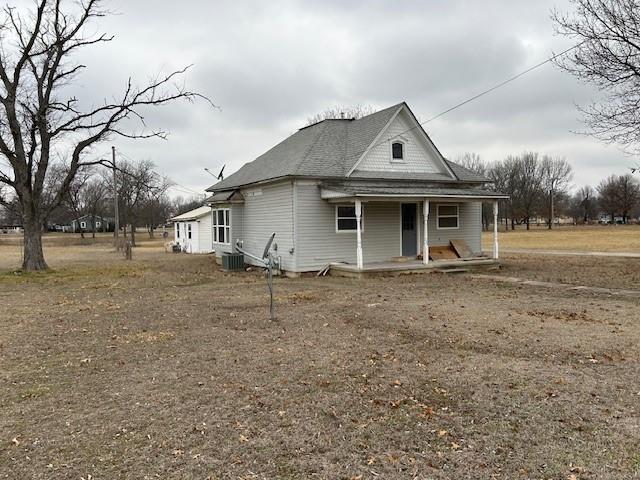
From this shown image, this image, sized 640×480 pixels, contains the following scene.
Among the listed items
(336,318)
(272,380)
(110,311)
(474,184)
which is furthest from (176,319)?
(474,184)

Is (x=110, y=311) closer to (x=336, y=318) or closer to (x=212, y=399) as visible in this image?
(x=336, y=318)

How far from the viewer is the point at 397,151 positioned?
19.3m

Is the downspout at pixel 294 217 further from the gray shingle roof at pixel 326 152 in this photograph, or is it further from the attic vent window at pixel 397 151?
the attic vent window at pixel 397 151

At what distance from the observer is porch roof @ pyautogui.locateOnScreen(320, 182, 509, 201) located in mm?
16172

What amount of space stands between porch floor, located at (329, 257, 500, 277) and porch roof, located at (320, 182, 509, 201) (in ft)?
7.67

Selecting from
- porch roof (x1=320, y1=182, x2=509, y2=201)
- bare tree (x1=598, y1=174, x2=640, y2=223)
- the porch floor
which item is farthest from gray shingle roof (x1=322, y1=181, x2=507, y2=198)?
bare tree (x1=598, y1=174, x2=640, y2=223)

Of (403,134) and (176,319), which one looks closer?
(176,319)

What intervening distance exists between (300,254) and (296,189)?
2271 mm

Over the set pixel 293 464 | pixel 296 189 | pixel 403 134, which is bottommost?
pixel 293 464

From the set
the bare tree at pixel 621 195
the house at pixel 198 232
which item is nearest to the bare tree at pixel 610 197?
the bare tree at pixel 621 195

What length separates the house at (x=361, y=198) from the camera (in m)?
17.2

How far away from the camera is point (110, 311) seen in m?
10.8

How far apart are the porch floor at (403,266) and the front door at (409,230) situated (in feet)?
3.26

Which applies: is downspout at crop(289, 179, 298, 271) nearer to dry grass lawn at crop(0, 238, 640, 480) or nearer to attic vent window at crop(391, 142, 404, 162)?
attic vent window at crop(391, 142, 404, 162)
